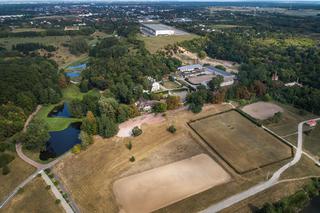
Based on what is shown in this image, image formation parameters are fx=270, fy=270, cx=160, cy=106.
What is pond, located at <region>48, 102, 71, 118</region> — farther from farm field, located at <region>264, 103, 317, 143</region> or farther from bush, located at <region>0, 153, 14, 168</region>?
farm field, located at <region>264, 103, 317, 143</region>

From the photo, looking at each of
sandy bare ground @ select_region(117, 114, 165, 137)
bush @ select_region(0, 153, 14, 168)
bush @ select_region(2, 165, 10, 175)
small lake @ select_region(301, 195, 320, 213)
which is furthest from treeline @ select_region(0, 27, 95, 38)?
small lake @ select_region(301, 195, 320, 213)

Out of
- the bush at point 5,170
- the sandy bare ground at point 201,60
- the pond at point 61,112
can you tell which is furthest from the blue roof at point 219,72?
the bush at point 5,170

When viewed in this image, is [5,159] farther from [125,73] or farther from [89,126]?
[125,73]

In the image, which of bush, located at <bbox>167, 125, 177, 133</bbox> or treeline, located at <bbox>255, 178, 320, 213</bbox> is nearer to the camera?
treeline, located at <bbox>255, 178, 320, 213</bbox>

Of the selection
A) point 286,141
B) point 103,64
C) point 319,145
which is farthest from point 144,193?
point 103,64

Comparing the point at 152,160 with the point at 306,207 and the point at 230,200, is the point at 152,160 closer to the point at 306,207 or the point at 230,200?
the point at 230,200

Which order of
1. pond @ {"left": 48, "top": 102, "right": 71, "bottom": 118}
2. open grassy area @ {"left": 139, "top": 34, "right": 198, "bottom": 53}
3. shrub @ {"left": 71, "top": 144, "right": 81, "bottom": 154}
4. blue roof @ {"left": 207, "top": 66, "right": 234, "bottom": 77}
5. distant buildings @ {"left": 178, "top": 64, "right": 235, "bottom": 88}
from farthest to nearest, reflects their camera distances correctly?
1. open grassy area @ {"left": 139, "top": 34, "right": 198, "bottom": 53}
2. blue roof @ {"left": 207, "top": 66, "right": 234, "bottom": 77}
3. distant buildings @ {"left": 178, "top": 64, "right": 235, "bottom": 88}
4. pond @ {"left": 48, "top": 102, "right": 71, "bottom": 118}
5. shrub @ {"left": 71, "top": 144, "right": 81, "bottom": 154}

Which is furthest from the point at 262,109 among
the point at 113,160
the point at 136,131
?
the point at 113,160
